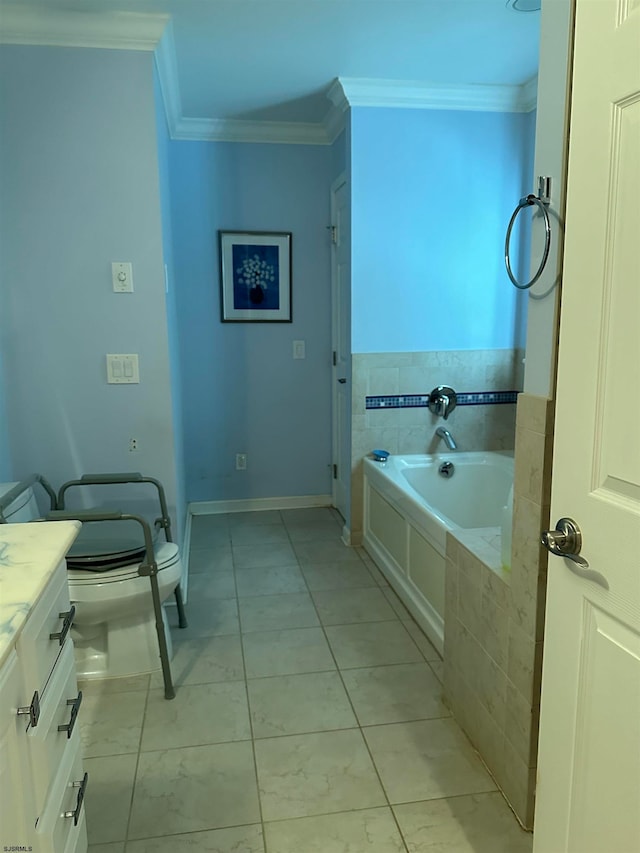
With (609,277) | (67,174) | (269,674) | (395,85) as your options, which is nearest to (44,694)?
(609,277)

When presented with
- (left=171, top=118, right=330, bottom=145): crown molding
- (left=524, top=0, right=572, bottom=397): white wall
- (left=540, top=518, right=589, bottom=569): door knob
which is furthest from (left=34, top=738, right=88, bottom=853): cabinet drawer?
(left=171, top=118, right=330, bottom=145): crown molding

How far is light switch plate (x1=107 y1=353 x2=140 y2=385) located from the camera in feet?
8.66

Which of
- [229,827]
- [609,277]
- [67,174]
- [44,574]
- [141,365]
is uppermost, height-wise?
[67,174]

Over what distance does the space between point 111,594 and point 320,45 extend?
2381 mm

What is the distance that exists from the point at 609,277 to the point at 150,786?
1.76m

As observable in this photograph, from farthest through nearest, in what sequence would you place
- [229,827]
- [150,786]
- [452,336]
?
1. [452,336]
2. [150,786]
3. [229,827]

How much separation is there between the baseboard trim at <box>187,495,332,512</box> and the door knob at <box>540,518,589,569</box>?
3.21 metres

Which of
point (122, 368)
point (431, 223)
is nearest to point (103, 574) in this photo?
point (122, 368)

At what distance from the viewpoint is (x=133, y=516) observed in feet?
6.91

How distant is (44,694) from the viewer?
3.63ft

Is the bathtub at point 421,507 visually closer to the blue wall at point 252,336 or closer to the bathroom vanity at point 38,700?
the blue wall at point 252,336

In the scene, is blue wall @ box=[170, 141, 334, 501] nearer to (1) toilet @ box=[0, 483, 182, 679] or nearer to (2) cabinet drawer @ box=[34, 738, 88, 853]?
(1) toilet @ box=[0, 483, 182, 679]

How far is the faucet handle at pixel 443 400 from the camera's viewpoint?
352cm

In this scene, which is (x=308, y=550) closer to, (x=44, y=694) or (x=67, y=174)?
(x=67, y=174)
